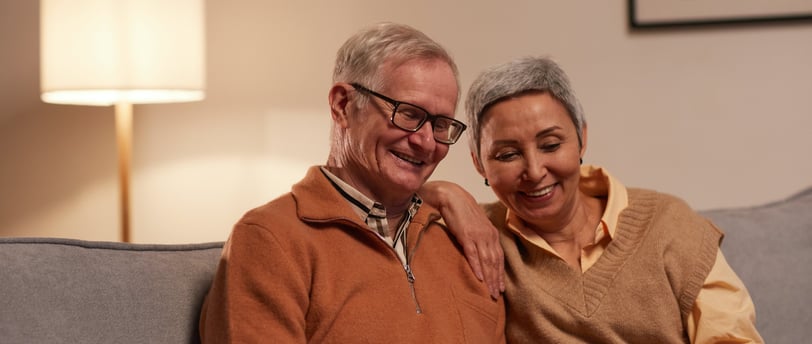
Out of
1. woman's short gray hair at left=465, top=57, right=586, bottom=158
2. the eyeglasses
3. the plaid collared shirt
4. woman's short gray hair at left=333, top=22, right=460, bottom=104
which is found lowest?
the plaid collared shirt

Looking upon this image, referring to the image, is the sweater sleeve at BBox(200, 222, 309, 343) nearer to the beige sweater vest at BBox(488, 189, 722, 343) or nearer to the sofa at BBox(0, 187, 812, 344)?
the sofa at BBox(0, 187, 812, 344)

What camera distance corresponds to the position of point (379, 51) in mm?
1571

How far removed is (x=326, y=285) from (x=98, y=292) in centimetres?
37

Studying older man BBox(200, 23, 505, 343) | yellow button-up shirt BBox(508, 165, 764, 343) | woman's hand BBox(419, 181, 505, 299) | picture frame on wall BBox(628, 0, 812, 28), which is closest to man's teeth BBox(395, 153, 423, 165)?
older man BBox(200, 23, 505, 343)

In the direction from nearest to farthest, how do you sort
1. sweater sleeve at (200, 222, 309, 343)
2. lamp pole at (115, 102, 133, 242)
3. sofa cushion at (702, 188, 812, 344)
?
sweater sleeve at (200, 222, 309, 343)
sofa cushion at (702, 188, 812, 344)
lamp pole at (115, 102, 133, 242)

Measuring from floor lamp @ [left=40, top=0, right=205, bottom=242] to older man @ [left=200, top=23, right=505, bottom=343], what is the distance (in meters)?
0.76

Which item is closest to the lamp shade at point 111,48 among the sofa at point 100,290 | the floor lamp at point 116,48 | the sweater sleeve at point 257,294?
the floor lamp at point 116,48

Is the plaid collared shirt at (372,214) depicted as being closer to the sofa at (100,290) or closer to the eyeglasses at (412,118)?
the eyeglasses at (412,118)

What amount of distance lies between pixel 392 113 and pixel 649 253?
60 cm

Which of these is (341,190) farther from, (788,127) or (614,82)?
(788,127)

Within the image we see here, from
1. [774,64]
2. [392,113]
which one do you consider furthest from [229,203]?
[774,64]

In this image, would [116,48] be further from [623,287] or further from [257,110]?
[623,287]

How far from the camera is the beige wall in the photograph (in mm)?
2584

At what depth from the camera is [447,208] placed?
71.4 inches
